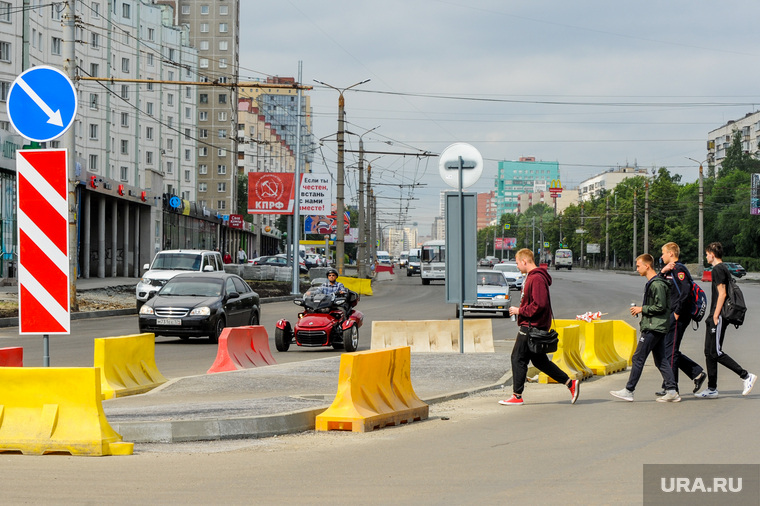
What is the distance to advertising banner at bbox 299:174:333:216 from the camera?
153 ft

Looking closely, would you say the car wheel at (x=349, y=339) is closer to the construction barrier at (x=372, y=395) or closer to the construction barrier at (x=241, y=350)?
the construction barrier at (x=241, y=350)

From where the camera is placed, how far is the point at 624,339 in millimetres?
17094

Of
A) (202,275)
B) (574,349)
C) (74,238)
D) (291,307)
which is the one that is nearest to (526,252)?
(574,349)

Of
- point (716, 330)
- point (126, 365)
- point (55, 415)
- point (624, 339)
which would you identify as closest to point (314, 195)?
point (624, 339)

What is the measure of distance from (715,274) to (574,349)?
294 cm

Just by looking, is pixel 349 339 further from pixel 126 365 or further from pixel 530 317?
pixel 530 317

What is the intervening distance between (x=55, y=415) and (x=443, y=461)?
117 inches

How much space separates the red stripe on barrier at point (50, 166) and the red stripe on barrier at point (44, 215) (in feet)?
0.48

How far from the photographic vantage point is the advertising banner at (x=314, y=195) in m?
46.6

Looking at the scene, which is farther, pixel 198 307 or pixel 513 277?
pixel 513 277

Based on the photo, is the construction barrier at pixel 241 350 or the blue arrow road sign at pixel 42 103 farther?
the construction barrier at pixel 241 350

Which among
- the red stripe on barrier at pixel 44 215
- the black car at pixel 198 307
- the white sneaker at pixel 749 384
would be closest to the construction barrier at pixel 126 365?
the red stripe on barrier at pixel 44 215

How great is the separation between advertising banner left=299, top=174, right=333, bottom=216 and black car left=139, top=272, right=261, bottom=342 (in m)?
23.7

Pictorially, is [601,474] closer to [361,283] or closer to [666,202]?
[361,283]
